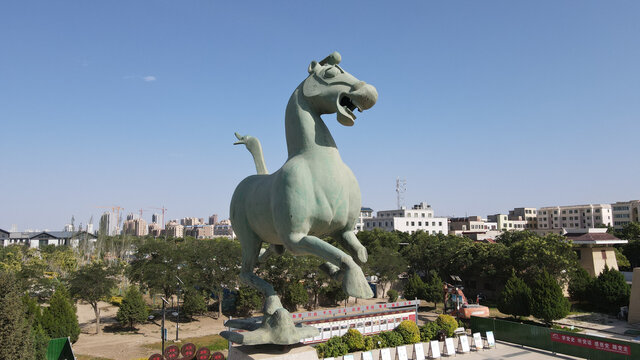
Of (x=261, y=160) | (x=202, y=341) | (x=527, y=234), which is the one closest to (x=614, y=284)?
(x=527, y=234)

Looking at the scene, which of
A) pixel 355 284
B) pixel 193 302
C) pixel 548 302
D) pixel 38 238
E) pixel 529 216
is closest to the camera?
pixel 355 284

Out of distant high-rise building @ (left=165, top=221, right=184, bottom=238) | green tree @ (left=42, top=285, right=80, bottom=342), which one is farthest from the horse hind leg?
distant high-rise building @ (left=165, top=221, right=184, bottom=238)

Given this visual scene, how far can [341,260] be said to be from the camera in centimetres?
571

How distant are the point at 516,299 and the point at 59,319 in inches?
1013

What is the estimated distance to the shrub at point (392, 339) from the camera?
20.5 metres

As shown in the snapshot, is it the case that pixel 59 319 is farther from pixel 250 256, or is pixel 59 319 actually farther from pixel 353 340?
pixel 250 256

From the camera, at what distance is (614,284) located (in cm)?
2877

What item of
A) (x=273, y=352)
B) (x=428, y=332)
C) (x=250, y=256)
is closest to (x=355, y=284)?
(x=273, y=352)

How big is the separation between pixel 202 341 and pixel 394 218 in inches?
2347

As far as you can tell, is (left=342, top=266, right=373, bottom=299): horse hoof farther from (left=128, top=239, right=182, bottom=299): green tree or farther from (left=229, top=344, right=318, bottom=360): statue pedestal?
(left=128, top=239, right=182, bottom=299): green tree

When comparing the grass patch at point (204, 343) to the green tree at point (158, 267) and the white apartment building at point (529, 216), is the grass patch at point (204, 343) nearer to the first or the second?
the green tree at point (158, 267)

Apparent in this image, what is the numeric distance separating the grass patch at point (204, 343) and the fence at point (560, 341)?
14066mm

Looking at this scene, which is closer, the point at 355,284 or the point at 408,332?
the point at 355,284

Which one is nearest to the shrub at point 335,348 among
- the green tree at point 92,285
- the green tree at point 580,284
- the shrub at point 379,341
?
the shrub at point 379,341
